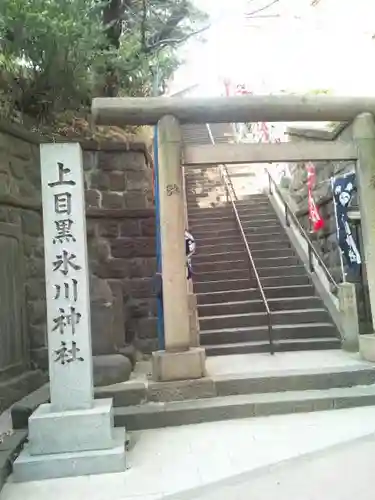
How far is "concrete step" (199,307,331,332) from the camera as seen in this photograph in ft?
26.0

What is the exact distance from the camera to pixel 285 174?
12.0 metres

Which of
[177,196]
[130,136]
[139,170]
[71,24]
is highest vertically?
[71,24]

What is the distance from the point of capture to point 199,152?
237 inches

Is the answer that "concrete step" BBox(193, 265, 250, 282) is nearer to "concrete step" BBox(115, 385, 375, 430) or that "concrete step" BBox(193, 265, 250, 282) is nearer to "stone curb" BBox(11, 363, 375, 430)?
"stone curb" BBox(11, 363, 375, 430)

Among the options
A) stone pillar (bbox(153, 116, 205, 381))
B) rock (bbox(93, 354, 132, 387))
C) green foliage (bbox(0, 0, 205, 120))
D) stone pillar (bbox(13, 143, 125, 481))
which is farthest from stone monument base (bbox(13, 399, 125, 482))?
green foliage (bbox(0, 0, 205, 120))

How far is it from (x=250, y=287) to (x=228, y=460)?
5.00 m

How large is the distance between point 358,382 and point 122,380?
2.83 meters

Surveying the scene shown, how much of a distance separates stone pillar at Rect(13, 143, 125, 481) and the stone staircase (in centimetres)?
329

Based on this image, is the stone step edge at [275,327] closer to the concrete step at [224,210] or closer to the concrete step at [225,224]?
the concrete step at [225,224]

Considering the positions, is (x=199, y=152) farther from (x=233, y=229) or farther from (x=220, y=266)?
(x=233, y=229)

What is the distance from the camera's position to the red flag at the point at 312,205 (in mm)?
9031

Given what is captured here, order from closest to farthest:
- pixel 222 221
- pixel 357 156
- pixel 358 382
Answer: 1. pixel 358 382
2. pixel 357 156
3. pixel 222 221

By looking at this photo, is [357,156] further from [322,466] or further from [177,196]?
[322,466]

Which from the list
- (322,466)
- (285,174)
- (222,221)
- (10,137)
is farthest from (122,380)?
(285,174)
